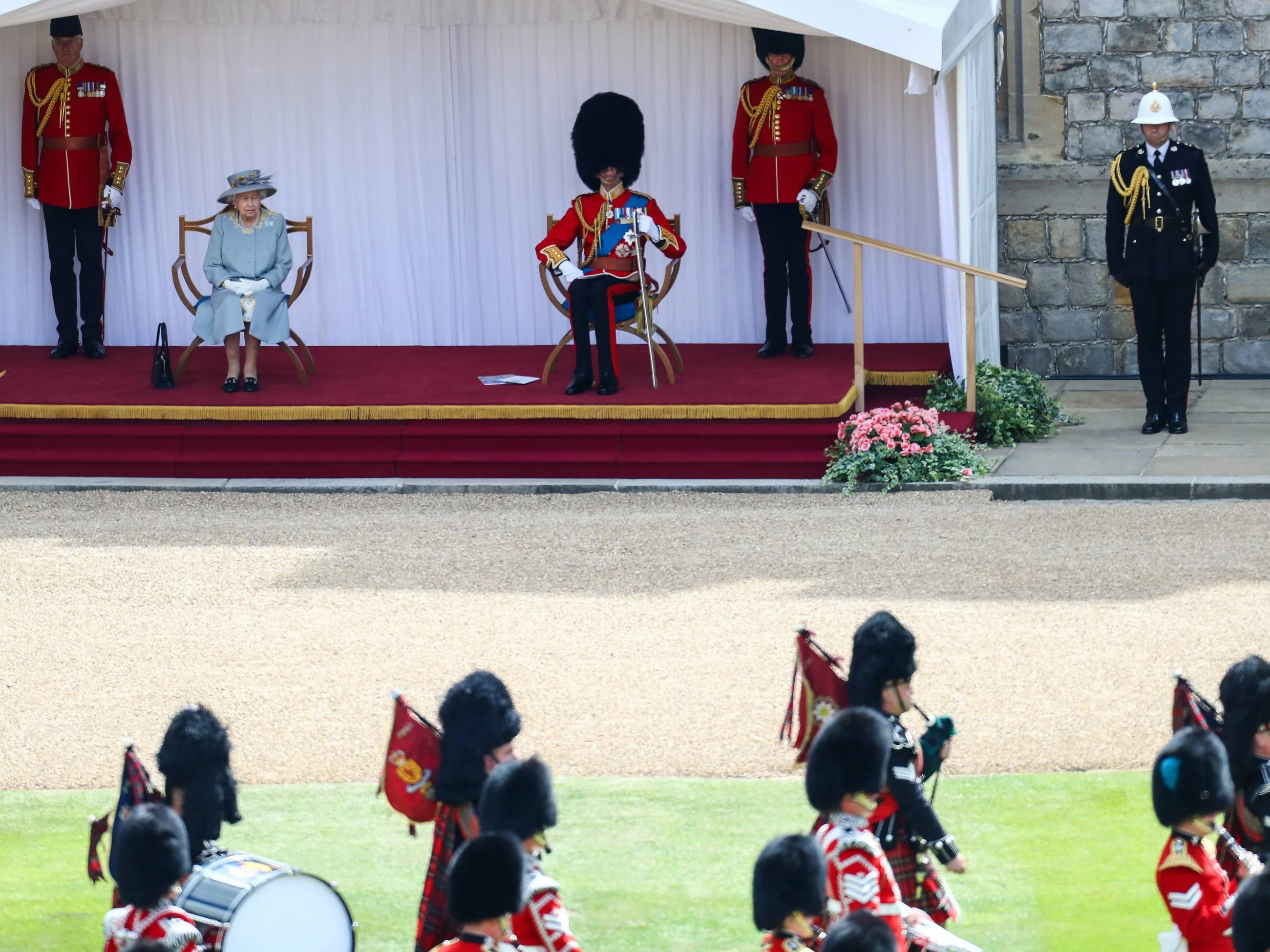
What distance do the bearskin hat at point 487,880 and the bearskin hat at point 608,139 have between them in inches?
280

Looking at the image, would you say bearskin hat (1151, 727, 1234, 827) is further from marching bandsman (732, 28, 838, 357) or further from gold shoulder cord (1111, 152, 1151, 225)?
marching bandsman (732, 28, 838, 357)

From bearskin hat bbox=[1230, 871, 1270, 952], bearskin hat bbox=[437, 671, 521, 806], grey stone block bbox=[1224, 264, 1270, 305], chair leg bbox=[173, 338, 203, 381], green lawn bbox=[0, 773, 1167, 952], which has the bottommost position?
green lawn bbox=[0, 773, 1167, 952]

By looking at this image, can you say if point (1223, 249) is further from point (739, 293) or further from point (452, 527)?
point (452, 527)

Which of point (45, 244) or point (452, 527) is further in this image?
point (45, 244)

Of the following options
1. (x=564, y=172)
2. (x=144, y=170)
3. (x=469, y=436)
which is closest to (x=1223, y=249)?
(x=564, y=172)

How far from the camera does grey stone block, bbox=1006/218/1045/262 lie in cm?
1233

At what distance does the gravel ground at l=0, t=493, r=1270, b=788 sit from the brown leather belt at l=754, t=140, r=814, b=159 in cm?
237

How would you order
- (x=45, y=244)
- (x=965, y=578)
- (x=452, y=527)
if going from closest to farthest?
(x=965, y=578) → (x=452, y=527) → (x=45, y=244)

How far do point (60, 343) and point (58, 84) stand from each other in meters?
1.49

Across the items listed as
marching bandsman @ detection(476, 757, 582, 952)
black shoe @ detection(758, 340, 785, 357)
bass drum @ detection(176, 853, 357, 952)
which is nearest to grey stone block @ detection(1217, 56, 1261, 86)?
black shoe @ detection(758, 340, 785, 357)

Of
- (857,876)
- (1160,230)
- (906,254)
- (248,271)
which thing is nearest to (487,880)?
(857,876)

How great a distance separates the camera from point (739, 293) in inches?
461

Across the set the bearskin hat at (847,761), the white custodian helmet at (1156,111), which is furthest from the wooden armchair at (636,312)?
the bearskin hat at (847,761)

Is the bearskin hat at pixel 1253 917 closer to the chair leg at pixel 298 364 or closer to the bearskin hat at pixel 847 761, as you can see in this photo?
the bearskin hat at pixel 847 761
